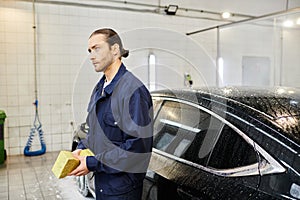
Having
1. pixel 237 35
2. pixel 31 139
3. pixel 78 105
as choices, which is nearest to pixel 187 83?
pixel 237 35

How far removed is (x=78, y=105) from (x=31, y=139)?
102 centimetres

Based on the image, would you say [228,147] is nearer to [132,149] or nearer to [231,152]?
[231,152]

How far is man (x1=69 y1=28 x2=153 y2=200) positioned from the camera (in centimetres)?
152

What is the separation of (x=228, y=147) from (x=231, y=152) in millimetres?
32

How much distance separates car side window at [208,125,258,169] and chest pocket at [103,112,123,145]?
0.49 metres

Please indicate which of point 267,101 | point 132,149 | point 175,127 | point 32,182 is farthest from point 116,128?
point 32,182

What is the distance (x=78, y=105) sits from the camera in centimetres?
568

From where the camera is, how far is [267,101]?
1603 millimetres

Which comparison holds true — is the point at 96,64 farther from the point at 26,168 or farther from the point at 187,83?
the point at 187,83

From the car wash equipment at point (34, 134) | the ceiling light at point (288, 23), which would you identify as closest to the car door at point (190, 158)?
the car wash equipment at point (34, 134)

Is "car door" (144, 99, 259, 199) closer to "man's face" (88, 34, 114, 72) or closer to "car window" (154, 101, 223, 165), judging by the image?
"car window" (154, 101, 223, 165)

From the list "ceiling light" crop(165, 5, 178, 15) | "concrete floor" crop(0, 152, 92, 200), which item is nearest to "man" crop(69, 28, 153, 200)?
"concrete floor" crop(0, 152, 92, 200)

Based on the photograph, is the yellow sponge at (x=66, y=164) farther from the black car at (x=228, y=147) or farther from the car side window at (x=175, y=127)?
the car side window at (x=175, y=127)

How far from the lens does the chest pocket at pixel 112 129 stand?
62.5 inches
